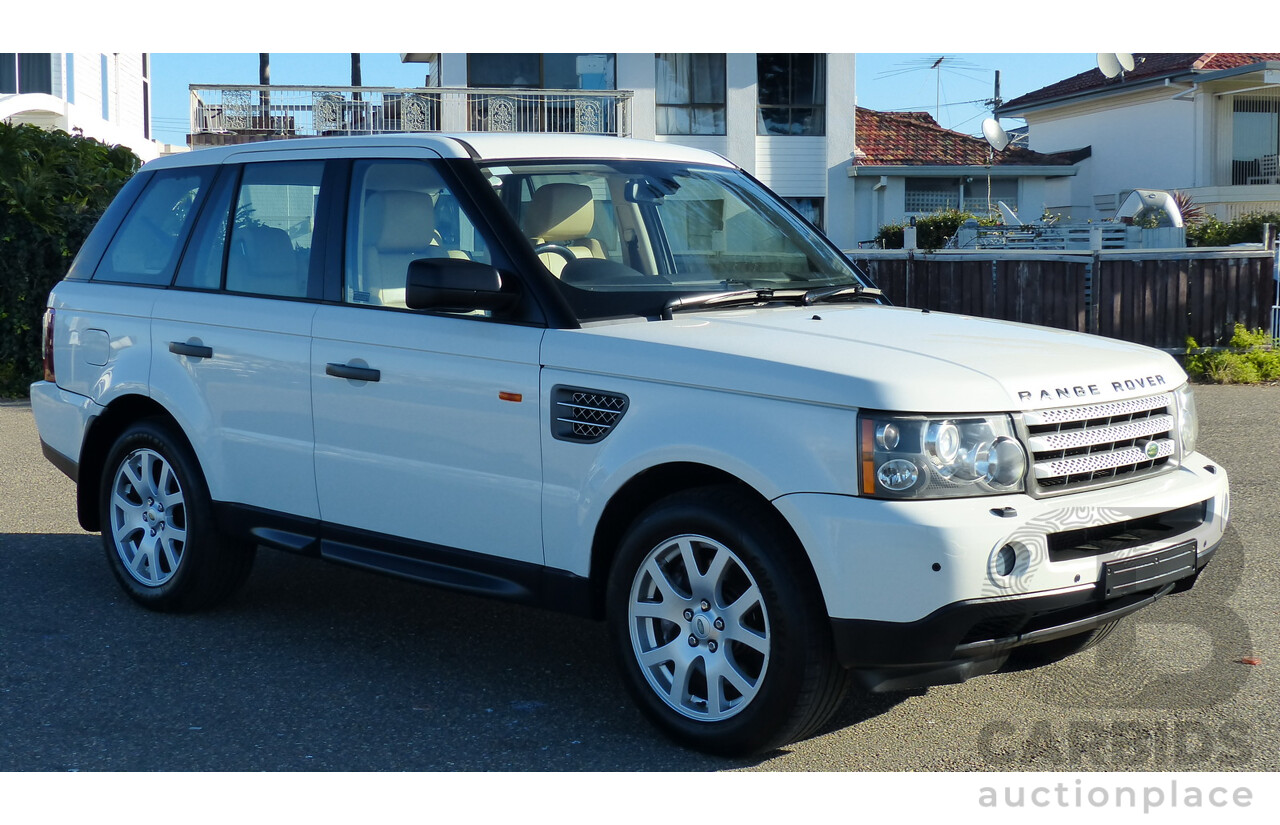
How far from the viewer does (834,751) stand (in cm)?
427

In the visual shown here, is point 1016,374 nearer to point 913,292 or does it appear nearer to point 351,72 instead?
point 913,292

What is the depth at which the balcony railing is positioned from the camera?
84.7ft

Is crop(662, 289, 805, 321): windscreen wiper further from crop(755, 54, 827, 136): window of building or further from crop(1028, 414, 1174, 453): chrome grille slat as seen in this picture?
crop(755, 54, 827, 136): window of building

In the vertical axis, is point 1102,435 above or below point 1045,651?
above

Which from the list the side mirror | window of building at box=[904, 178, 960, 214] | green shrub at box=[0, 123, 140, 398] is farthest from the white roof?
window of building at box=[904, 178, 960, 214]

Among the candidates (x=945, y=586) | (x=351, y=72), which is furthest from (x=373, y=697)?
(x=351, y=72)

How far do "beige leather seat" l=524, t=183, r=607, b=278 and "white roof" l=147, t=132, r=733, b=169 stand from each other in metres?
0.19

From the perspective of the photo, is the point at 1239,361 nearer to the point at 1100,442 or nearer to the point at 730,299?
the point at 730,299

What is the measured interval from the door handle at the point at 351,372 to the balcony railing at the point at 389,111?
2102 cm

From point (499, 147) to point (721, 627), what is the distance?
207cm

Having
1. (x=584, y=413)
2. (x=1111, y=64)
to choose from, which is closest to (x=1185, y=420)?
(x=584, y=413)

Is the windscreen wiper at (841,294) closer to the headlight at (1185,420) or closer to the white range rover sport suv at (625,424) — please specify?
the white range rover sport suv at (625,424)

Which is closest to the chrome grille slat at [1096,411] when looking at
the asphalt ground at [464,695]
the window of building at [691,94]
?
the asphalt ground at [464,695]

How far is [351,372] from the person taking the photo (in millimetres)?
5023
